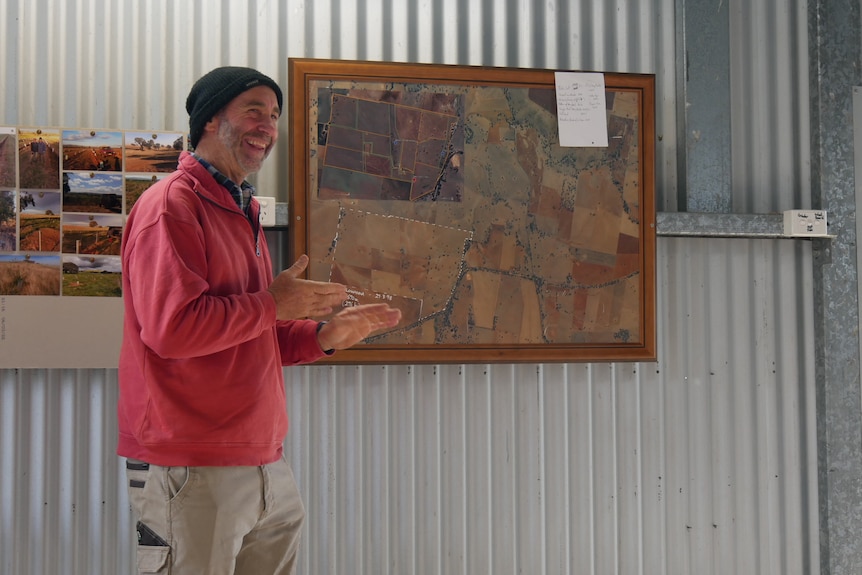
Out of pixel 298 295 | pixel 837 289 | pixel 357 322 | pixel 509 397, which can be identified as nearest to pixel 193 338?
pixel 298 295

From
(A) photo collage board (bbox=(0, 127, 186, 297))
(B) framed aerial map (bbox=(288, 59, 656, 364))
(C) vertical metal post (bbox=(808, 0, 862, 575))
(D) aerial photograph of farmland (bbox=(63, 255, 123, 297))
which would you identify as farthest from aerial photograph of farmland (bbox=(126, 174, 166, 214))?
(C) vertical metal post (bbox=(808, 0, 862, 575))

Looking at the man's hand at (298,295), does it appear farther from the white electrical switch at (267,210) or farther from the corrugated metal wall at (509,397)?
the corrugated metal wall at (509,397)

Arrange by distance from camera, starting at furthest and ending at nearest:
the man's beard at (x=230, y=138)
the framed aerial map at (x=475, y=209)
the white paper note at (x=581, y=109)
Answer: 1. the white paper note at (x=581, y=109)
2. the framed aerial map at (x=475, y=209)
3. the man's beard at (x=230, y=138)

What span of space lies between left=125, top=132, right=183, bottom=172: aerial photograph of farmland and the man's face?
0.99 metres

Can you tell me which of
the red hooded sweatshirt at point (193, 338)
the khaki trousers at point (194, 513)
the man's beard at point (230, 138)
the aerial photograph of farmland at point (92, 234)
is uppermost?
the man's beard at point (230, 138)

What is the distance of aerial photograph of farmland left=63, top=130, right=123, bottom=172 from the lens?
9.71 feet

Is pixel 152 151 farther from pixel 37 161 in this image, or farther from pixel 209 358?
pixel 209 358

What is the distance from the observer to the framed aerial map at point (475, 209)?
9.96 ft

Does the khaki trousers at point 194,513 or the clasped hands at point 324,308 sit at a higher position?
the clasped hands at point 324,308

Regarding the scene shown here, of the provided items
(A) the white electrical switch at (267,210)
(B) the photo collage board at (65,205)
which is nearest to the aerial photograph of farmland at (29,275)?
(B) the photo collage board at (65,205)

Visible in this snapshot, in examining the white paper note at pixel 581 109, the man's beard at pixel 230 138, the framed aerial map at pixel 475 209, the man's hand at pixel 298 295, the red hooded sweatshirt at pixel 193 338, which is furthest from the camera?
the white paper note at pixel 581 109

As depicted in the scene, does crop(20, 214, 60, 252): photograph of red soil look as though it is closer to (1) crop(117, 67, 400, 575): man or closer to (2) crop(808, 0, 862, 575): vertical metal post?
(1) crop(117, 67, 400, 575): man

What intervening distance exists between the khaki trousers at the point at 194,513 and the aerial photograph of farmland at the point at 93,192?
1326 mm

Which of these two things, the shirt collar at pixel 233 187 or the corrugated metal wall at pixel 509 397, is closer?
the shirt collar at pixel 233 187
